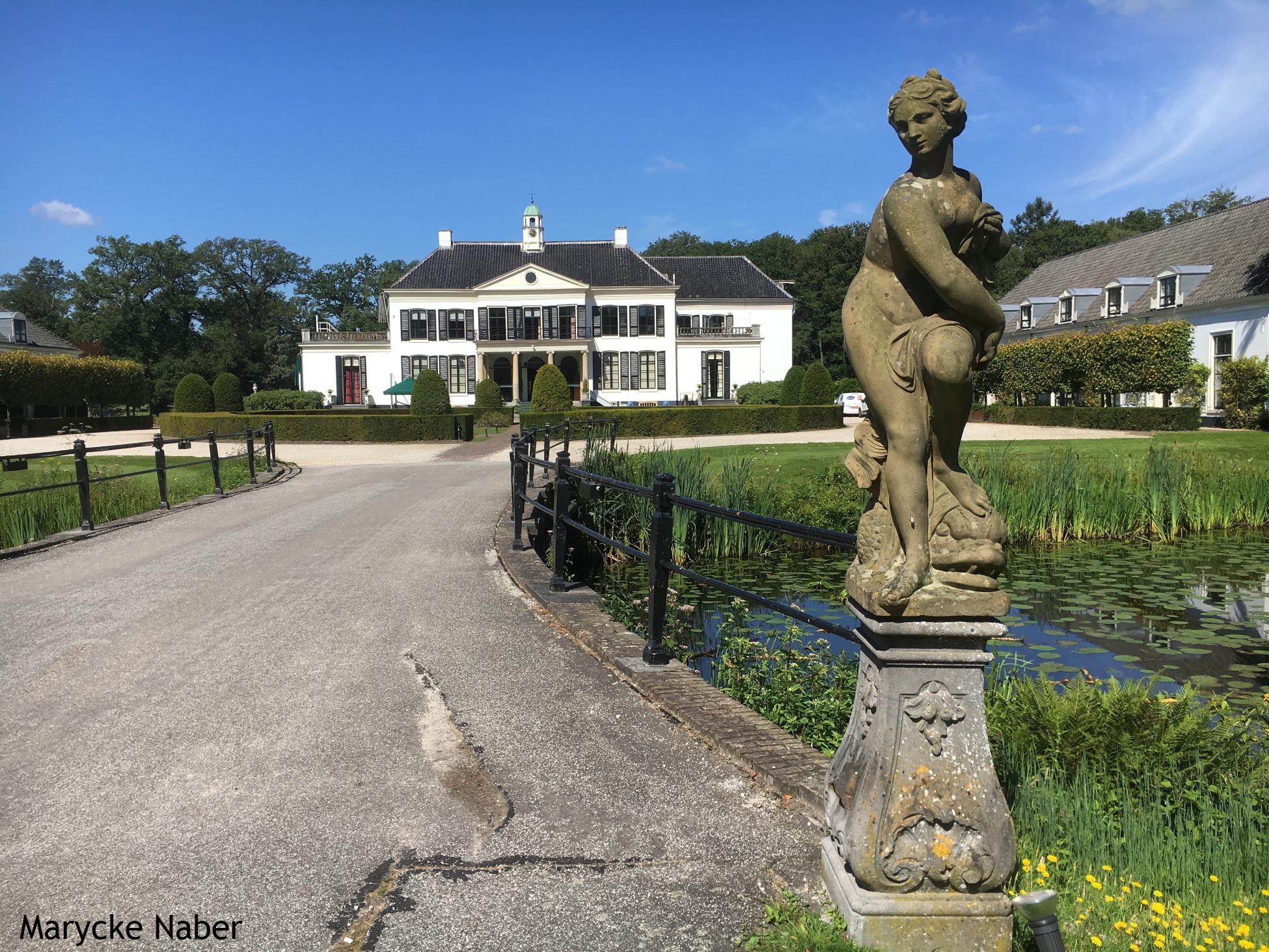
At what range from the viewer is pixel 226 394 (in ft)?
113

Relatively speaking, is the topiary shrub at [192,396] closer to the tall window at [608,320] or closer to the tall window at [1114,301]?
the tall window at [608,320]

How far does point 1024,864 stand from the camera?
2.85 m

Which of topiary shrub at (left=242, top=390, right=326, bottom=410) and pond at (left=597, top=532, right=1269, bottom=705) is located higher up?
topiary shrub at (left=242, top=390, right=326, bottom=410)

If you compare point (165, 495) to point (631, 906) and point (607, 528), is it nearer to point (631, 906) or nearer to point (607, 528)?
point (607, 528)

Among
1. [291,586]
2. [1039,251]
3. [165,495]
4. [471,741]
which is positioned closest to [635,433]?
[165,495]

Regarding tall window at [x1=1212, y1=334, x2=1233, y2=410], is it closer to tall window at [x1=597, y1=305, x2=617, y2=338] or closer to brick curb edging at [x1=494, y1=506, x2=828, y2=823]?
tall window at [x1=597, y1=305, x2=617, y2=338]

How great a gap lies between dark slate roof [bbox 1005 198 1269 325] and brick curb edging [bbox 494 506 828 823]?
32.1 meters

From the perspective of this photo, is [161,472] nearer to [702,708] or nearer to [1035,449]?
[702,708]

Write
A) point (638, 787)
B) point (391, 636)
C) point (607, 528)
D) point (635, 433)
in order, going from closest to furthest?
point (638, 787)
point (391, 636)
point (607, 528)
point (635, 433)

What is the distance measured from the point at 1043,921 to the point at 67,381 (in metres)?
42.9

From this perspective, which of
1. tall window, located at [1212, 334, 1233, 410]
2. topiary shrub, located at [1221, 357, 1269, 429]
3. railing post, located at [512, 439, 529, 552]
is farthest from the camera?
tall window, located at [1212, 334, 1233, 410]

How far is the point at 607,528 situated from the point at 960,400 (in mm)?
8336

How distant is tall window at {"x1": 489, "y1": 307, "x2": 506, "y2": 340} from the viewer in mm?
50344

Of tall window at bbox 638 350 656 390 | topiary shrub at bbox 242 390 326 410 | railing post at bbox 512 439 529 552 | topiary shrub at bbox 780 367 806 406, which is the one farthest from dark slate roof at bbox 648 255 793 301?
railing post at bbox 512 439 529 552
